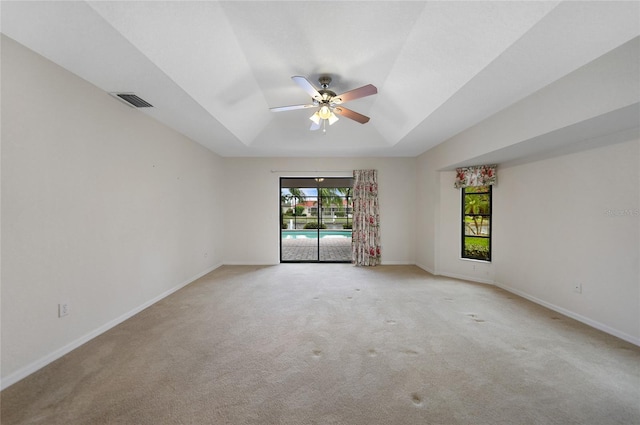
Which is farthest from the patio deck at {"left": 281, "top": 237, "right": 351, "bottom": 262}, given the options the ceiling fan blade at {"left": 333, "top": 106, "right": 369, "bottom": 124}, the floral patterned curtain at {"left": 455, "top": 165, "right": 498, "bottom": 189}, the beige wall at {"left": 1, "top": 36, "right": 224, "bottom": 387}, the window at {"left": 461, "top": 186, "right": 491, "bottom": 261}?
the ceiling fan blade at {"left": 333, "top": 106, "right": 369, "bottom": 124}

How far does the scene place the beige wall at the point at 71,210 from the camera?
1842 millimetres

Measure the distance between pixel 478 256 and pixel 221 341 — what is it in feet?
14.9

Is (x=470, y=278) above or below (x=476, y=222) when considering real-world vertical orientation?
below

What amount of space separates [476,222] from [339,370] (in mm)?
3953

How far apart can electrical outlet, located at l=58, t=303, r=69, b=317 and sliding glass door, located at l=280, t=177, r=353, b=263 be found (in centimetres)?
387

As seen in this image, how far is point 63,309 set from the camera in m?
2.19

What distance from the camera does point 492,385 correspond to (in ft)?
6.03

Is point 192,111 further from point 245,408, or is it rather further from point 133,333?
point 245,408

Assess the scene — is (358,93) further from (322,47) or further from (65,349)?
(65,349)

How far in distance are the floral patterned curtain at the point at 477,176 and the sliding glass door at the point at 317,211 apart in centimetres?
238

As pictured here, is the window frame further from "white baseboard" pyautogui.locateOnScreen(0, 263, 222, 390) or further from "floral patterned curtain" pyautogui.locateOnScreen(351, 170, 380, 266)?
"white baseboard" pyautogui.locateOnScreen(0, 263, 222, 390)

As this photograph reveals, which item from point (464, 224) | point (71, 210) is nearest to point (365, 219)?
point (464, 224)

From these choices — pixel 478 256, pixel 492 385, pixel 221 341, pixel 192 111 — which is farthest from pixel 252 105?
pixel 478 256

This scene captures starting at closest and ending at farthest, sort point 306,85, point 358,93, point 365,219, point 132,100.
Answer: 1. point 306,85
2. point 358,93
3. point 132,100
4. point 365,219
